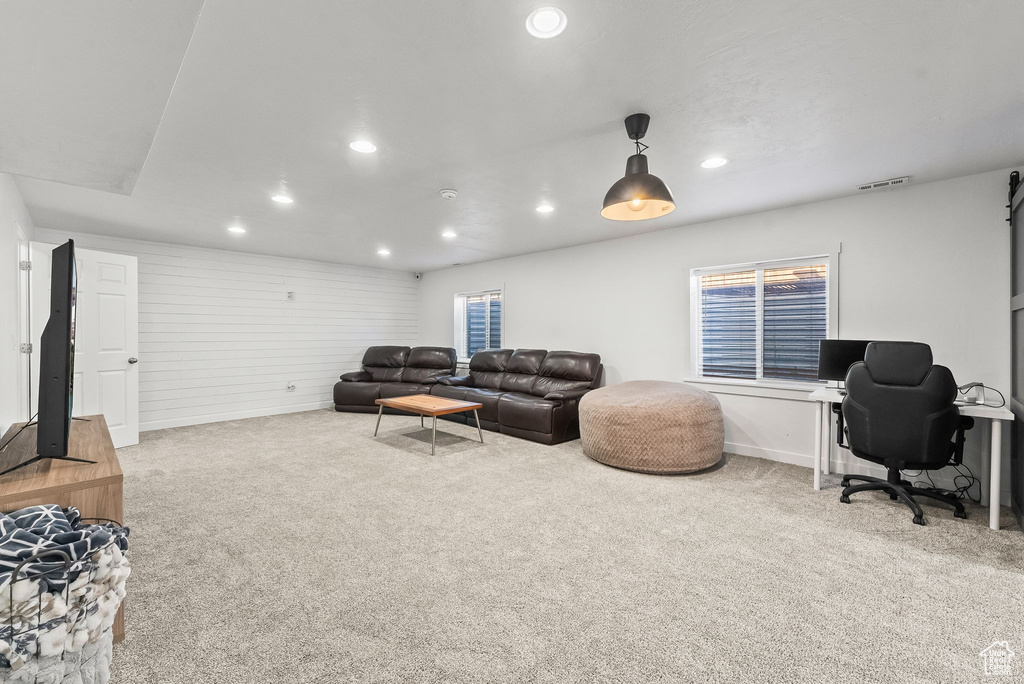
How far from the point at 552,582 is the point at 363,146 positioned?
2705mm

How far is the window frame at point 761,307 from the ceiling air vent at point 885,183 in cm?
52

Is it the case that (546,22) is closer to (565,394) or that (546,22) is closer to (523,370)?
(565,394)

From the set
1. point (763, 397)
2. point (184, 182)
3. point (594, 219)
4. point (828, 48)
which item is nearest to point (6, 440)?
point (184, 182)

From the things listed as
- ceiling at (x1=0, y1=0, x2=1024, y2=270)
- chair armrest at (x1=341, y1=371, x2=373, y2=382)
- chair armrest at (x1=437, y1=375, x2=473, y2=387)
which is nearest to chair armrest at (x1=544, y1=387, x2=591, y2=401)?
chair armrest at (x1=437, y1=375, x2=473, y2=387)

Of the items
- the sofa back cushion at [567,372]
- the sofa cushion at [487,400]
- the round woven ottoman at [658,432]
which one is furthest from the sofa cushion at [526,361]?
the round woven ottoman at [658,432]

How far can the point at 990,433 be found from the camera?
298cm

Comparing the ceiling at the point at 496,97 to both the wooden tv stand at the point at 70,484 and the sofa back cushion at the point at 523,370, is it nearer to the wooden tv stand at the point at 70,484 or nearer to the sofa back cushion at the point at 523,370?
the wooden tv stand at the point at 70,484

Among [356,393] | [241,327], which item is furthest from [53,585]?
[241,327]

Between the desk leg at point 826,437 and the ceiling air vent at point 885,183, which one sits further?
the desk leg at point 826,437

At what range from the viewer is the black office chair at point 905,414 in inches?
104

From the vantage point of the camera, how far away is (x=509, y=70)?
1.93 m

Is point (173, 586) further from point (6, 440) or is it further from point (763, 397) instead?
point (763, 397)

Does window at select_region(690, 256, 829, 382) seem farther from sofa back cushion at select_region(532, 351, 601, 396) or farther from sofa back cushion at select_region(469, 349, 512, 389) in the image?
sofa back cushion at select_region(469, 349, 512, 389)

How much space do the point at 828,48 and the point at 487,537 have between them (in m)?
2.87
